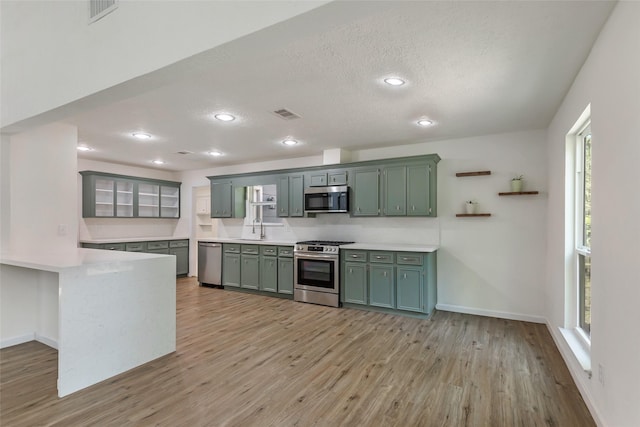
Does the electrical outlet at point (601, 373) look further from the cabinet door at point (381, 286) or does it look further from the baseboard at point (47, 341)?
the baseboard at point (47, 341)

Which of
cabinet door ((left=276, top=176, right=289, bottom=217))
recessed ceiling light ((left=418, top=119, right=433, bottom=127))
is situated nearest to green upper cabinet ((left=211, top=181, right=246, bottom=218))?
cabinet door ((left=276, top=176, right=289, bottom=217))

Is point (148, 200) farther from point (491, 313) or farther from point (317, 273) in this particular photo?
point (491, 313)

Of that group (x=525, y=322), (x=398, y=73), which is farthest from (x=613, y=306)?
(x=525, y=322)

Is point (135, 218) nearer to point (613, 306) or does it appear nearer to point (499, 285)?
point (499, 285)

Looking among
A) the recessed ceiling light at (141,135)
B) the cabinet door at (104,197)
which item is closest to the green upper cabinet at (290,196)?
the recessed ceiling light at (141,135)

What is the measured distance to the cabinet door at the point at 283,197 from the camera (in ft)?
19.1

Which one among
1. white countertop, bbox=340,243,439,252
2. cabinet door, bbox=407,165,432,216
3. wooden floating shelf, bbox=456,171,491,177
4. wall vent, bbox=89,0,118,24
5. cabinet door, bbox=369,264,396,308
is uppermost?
wall vent, bbox=89,0,118,24

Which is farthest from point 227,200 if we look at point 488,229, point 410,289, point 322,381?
point 488,229

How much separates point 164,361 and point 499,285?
13.8 ft

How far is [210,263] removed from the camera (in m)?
6.36

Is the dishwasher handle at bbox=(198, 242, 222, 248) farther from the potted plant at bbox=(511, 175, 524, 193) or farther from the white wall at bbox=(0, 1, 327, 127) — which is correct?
the potted plant at bbox=(511, 175, 524, 193)

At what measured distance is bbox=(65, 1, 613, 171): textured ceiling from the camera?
5.93 feet

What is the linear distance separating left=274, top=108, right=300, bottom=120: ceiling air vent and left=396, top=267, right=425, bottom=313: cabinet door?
2.48 m

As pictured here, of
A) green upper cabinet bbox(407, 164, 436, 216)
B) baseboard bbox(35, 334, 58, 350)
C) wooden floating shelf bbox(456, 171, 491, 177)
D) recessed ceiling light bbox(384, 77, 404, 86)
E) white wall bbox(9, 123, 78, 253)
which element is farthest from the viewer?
green upper cabinet bbox(407, 164, 436, 216)
